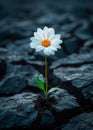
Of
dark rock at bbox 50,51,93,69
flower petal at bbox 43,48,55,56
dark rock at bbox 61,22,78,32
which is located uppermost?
dark rock at bbox 61,22,78,32

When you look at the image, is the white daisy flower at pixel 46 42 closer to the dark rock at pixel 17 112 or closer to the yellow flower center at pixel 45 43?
the yellow flower center at pixel 45 43

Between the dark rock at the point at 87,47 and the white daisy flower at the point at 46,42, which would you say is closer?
the white daisy flower at the point at 46,42

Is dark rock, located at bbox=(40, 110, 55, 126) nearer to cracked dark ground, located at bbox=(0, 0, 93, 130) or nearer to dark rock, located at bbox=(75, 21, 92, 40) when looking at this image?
cracked dark ground, located at bbox=(0, 0, 93, 130)

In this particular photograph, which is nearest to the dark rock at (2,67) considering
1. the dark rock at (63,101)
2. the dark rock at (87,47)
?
the dark rock at (63,101)

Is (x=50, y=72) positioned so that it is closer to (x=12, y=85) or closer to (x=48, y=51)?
(x=12, y=85)

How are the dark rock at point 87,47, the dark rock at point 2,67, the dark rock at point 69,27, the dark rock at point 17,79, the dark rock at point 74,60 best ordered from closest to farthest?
1. the dark rock at point 17,79
2. the dark rock at point 2,67
3. the dark rock at point 74,60
4. the dark rock at point 87,47
5. the dark rock at point 69,27

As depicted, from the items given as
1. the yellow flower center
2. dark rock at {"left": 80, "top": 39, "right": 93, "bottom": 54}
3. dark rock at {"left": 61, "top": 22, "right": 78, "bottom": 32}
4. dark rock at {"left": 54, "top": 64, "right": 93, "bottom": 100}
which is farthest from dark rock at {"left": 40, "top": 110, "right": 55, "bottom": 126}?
dark rock at {"left": 61, "top": 22, "right": 78, "bottom": 32}

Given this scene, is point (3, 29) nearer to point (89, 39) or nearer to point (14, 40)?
point (14, 40)
